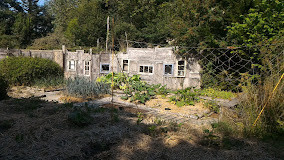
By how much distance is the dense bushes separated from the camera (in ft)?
34.8

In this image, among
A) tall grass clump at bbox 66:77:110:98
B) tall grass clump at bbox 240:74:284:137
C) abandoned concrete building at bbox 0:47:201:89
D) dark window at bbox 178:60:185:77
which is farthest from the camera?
dark window at bbox 178:60:185:77

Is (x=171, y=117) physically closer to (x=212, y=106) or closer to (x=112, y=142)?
(x=212, y=106)

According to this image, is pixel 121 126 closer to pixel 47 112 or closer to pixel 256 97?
pixel 47 112

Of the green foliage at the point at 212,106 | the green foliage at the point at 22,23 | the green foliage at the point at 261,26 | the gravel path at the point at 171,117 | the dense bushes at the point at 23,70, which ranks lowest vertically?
the gravel path at the point at 171,117

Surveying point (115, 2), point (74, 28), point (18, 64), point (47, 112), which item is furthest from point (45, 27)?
point (47, 112)

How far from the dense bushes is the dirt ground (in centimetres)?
713

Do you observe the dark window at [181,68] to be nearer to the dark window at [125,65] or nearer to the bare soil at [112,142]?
the dark window at [125,65]

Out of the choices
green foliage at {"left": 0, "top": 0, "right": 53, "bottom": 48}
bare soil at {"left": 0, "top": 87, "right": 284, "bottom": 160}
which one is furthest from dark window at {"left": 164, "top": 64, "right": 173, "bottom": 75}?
green foliage at {"left": 0, "top": 0, "right": 53, "bottom": 48}

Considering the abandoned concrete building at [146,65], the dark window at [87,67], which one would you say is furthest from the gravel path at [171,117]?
the dark window at [87,67]

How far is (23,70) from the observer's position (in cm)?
1077

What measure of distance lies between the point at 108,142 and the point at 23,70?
9320 millimetres

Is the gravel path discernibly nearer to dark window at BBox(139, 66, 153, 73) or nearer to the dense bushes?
dark window at BBox(139, 66, 153, 73)

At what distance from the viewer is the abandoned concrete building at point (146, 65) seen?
10750 millimetres

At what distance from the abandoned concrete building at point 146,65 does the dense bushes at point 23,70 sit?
2.33 m
